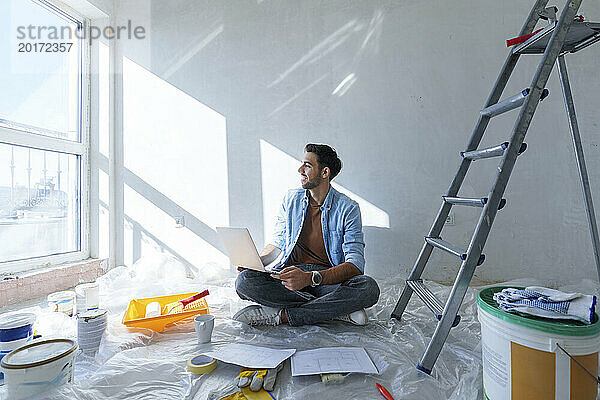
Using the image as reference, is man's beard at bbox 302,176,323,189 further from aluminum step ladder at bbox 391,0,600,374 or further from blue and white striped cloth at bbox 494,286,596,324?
blue and white striped cloth at bbox 494,286,596,324

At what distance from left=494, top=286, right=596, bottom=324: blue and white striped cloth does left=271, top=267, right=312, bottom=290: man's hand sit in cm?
83

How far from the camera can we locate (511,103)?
4.15 ft

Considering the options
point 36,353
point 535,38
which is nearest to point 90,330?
point 36,353

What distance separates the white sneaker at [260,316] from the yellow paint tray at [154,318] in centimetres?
22

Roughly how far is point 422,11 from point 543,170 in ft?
3.88

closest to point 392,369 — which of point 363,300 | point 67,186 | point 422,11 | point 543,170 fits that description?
point 363,300

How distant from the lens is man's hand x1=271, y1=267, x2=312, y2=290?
1.65 metres

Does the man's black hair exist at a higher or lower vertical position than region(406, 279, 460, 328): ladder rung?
higher

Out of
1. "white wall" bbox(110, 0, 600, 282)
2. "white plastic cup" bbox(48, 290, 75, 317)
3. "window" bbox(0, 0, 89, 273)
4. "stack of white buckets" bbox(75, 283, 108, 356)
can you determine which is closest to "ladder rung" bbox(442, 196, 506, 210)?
"white wall" bbox(110, 0, 600, 282)

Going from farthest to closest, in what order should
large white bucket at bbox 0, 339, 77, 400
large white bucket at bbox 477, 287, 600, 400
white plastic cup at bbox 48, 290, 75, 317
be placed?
1. white plastic cup at bbox 48, 290, 75, 317
2. large white bucket at bbox 0, 339, 77, 400
3. large white bucket at bbox 477, 287, 600, 400

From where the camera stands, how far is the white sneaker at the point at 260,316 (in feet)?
5.44

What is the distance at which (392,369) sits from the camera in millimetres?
1251

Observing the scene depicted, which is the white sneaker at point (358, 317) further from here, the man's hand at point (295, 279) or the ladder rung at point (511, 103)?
the ladder rung at point (511, 103)

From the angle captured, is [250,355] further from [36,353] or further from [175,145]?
[175,145]
